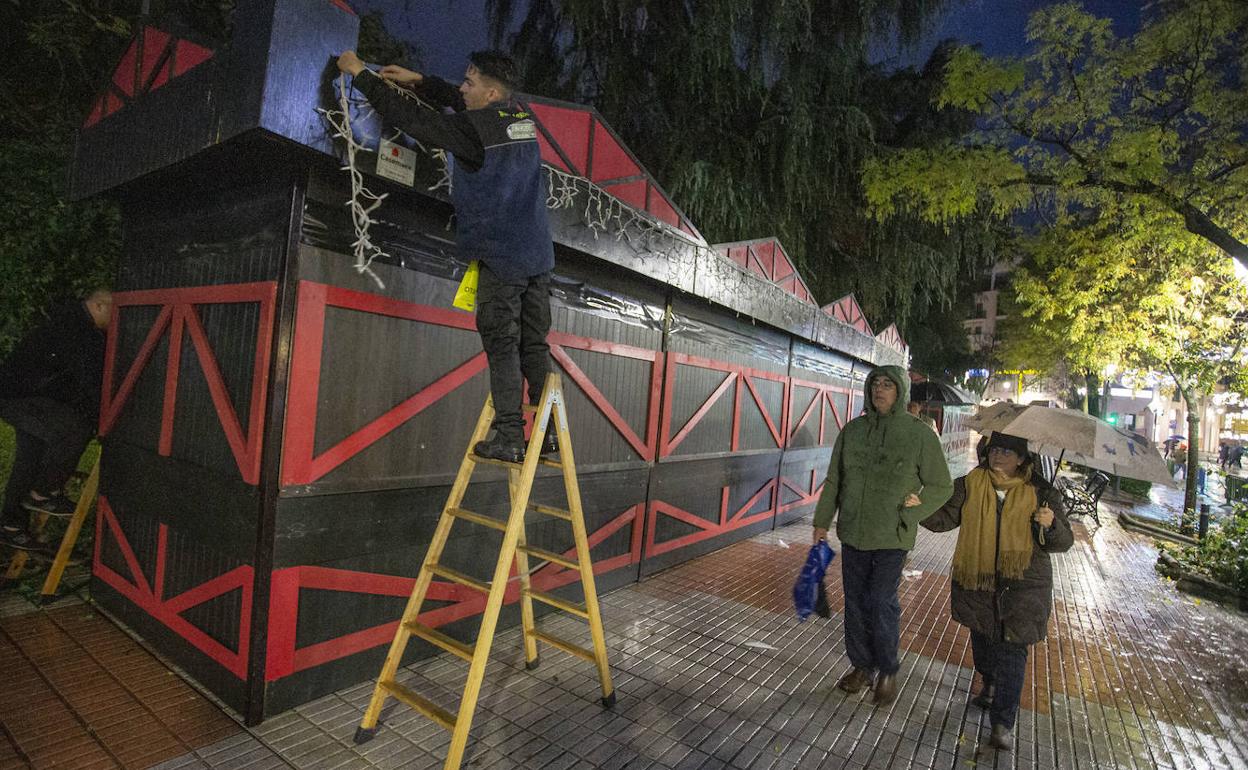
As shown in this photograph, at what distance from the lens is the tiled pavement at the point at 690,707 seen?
110 inches

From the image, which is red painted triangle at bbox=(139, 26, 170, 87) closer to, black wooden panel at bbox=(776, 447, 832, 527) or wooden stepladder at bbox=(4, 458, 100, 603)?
wooden stepladder at bbox=(4, 458, 100, 603)

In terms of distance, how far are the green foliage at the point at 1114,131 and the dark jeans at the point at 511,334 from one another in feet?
25.3

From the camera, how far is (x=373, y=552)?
337 cm

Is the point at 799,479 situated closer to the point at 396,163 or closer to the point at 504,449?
the point at 504,449

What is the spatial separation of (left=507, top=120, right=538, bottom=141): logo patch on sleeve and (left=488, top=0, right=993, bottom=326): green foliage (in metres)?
5.61

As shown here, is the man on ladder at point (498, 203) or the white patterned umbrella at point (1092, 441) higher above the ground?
the man on ladder at point (498, 203)

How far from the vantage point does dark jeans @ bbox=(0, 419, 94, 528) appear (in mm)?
3963

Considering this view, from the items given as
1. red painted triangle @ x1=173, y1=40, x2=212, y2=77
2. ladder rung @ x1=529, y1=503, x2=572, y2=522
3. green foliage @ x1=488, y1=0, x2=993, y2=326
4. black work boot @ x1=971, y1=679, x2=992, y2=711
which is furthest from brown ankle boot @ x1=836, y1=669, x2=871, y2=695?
green foliage @ x1=488, y1=0, x2=993, y2=326

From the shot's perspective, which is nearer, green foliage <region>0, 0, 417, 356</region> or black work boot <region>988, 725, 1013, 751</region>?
black work boot <region>988, 725, 1013, 751</region>

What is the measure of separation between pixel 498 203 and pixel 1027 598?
351 cm

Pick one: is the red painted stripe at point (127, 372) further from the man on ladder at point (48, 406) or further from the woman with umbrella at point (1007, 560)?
the woman with umbrella at point (1007, 560)

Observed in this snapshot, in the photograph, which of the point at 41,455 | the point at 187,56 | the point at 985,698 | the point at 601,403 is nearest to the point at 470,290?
the point at 187,56

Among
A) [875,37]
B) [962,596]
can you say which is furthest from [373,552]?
[875,37]

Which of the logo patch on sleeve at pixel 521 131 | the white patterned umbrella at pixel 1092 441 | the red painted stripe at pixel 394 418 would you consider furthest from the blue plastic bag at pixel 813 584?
the logo patch on sleeve at pixel 521 131
